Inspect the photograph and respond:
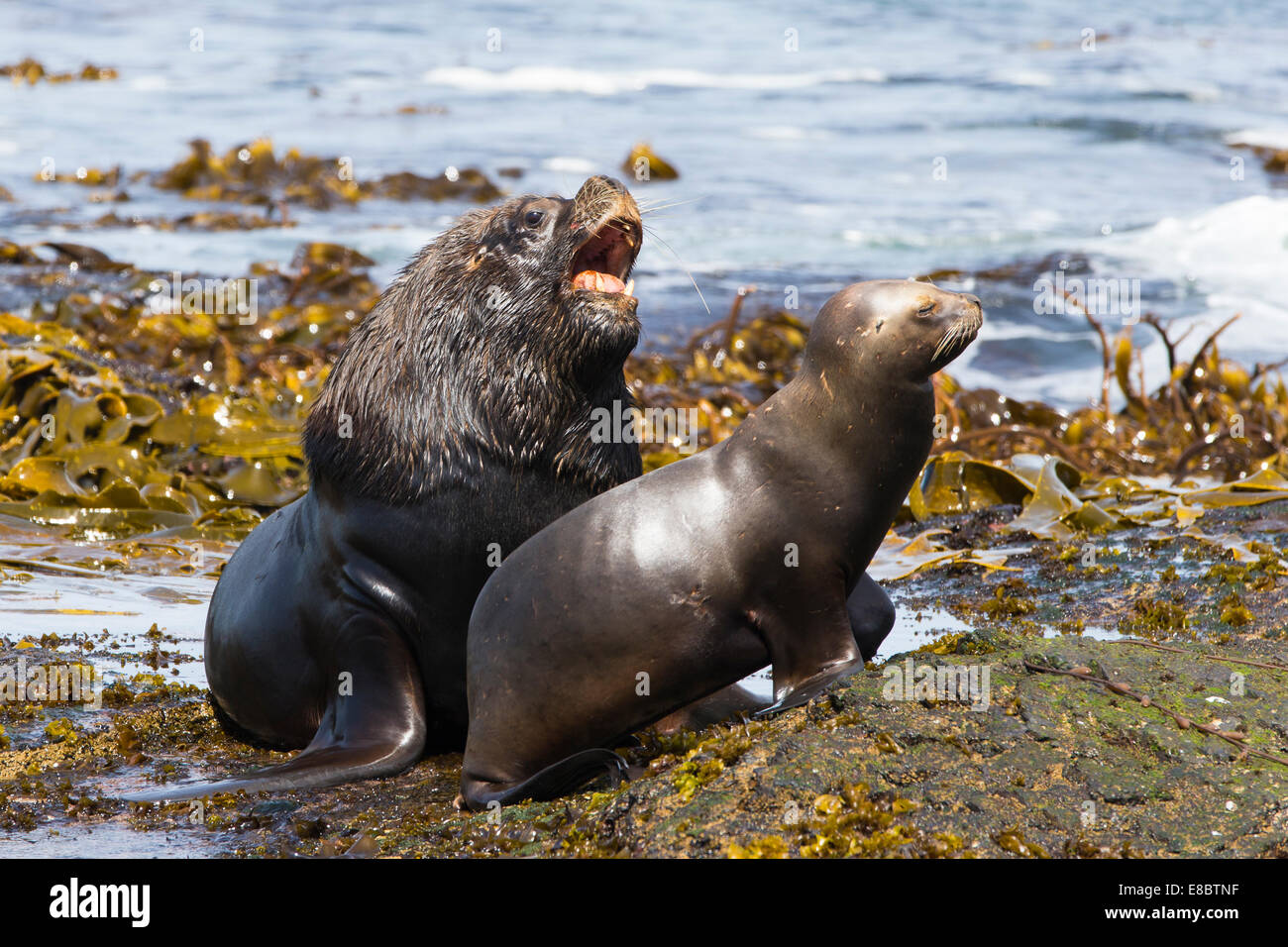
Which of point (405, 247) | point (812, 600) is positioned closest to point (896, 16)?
point (405, 247)

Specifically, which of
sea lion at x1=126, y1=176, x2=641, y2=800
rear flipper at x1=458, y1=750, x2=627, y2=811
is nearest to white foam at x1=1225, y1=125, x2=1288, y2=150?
sea lion at x1=126, y1=176, x2=641, y2=800

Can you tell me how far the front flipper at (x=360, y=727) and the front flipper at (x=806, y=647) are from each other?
1.34 meters

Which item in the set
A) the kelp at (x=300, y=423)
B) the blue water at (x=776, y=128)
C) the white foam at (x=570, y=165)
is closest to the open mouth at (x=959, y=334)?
the kelp at (x=300, y=423)

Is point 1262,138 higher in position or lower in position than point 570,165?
higher

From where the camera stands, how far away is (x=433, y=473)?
16.3 feet

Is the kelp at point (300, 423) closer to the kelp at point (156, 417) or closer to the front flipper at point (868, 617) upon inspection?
the kelp at point (156, 417)

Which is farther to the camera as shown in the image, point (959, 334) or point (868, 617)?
point (868, 617)

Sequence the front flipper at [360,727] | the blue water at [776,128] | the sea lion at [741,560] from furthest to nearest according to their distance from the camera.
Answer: the blue water at [776,128]
the front flipper at [360,727]
the sea lion at [741,560]

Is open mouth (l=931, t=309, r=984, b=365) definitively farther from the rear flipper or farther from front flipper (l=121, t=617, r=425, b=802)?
front flipper (l=121, t=617, r=425, b=802)

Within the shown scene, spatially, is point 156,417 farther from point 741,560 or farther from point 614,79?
point 614,79

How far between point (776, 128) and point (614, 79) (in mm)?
7021

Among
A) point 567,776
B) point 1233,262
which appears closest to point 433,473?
point 567,776

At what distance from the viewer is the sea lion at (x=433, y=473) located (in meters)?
4.90
